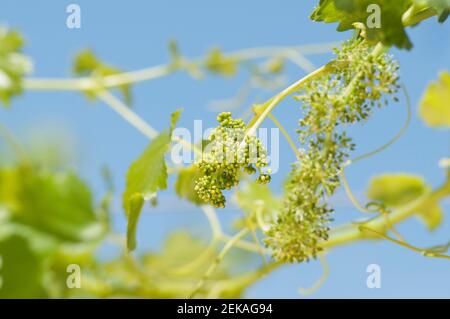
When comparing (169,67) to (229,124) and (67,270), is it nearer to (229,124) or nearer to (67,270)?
(67,270)

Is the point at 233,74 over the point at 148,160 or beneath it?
over

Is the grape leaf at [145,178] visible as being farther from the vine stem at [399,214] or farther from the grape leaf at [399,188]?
the grape leaf at [399,188]

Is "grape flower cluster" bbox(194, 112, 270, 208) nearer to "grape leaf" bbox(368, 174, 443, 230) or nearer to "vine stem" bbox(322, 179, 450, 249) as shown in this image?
"vine stem" bbox(322, 179, 450, 249)

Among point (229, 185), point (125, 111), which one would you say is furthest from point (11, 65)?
point (229, 185)
